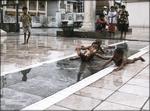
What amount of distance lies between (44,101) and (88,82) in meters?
1.54

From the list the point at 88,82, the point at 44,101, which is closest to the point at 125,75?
the point at 88,82

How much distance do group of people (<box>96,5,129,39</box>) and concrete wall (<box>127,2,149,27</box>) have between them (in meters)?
10.0

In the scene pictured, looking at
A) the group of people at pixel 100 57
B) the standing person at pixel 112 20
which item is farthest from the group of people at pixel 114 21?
the group of people at pixel 100 57

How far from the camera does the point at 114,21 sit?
17359 mm

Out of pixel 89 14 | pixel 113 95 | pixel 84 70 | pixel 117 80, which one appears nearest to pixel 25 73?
pixel 84 70

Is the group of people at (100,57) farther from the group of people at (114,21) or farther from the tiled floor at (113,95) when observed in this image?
the group of people at (114,21)

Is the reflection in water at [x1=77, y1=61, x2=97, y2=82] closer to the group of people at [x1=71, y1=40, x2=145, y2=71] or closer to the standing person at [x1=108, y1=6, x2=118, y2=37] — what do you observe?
the group of people at [x1=71, y1=40, x2=145, y2=71]

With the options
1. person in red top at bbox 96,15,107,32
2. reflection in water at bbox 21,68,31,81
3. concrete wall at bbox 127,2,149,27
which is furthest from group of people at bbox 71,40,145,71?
concrete wall at bbox 127,2,149,27

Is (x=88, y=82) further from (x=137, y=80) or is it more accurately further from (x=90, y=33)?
(x=90, y=33)

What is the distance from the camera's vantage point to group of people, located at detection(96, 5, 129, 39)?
636 inches

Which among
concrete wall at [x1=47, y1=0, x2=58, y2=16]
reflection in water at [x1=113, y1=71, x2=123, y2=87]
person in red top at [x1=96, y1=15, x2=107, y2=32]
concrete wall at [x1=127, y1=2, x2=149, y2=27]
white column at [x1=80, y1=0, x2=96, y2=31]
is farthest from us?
concrete wall at [x1=47, y1=0, x2=58, y2=16]

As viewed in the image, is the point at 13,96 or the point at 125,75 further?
the point at 125,75

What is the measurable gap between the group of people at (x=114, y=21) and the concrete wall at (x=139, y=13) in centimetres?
1004

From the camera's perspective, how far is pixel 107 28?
18703 mm
